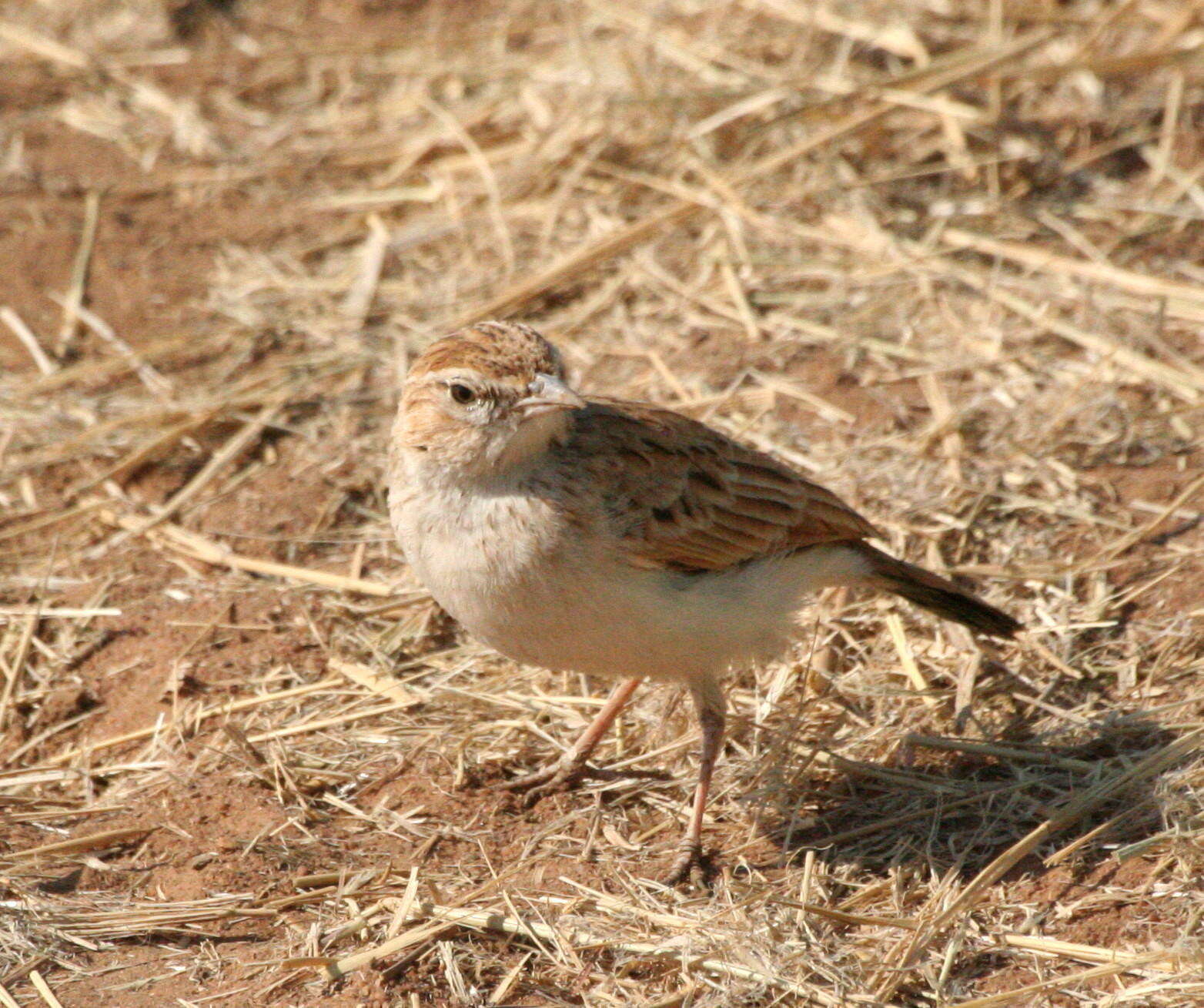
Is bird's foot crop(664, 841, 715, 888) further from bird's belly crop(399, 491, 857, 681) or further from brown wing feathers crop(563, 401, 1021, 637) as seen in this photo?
brown wing feathers crop(563, 401, 1021, 637)

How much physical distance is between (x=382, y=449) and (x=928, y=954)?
12.4ft

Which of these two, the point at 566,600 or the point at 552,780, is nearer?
the point at 566,600

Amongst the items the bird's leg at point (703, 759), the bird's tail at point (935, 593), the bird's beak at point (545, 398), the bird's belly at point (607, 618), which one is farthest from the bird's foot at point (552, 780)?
the bird's beak at point (545, 398)

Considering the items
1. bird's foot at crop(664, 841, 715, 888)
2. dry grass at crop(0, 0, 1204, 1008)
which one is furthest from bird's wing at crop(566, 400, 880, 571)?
bird's foot at crop(664, 841, 715, 888)

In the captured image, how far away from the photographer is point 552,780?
5879 millimetres

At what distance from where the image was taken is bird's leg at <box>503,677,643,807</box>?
19.2ft

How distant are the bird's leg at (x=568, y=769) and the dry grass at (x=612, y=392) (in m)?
0.10

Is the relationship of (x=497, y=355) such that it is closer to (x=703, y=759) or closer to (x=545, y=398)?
(x=545, y=398)

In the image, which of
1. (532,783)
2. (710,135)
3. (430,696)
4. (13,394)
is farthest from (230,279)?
(532,783)

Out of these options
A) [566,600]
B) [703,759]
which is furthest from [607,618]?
[703,759]

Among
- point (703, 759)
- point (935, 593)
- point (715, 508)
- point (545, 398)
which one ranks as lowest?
point (703, 759)

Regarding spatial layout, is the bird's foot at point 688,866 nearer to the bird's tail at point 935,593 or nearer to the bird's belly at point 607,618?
the bird's belly at point 607,618

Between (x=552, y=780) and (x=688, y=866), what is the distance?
720mm

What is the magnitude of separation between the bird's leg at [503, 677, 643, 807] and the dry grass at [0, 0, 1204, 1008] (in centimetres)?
10
